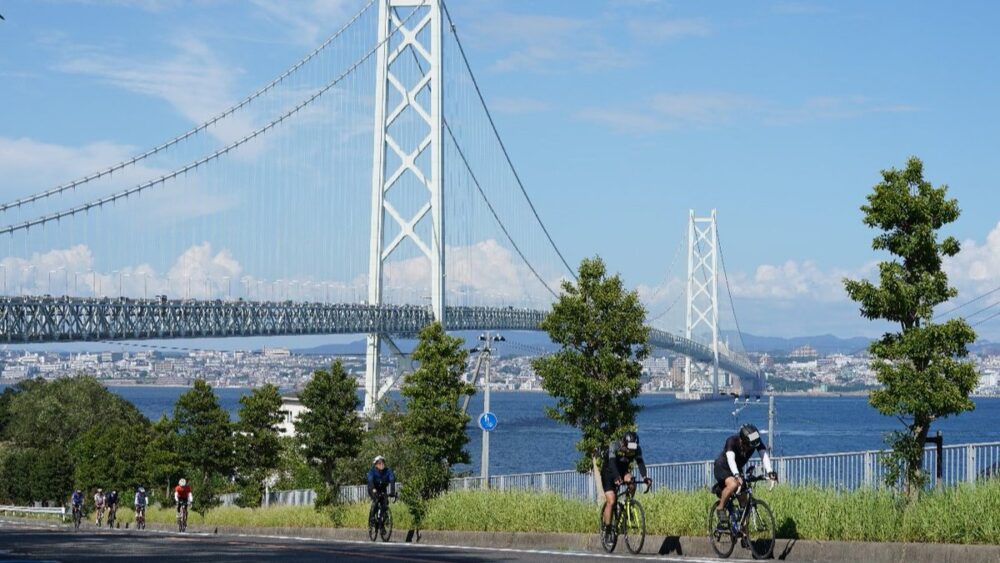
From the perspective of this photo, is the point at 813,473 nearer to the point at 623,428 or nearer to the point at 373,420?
the point at 623,428

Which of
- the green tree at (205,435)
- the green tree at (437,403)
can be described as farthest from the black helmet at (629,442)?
the green tree at (205,435)

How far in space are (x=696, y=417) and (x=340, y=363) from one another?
12000 cm

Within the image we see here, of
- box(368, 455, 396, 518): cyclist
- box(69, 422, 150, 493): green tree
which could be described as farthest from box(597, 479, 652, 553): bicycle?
box(69, 422, 150, 493): green tree

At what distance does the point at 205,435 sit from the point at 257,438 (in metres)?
3.37

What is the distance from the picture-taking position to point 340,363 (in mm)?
49094

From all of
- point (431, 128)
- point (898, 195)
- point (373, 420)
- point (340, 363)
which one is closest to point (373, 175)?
point (431, 128)

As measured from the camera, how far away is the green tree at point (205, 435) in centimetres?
6184

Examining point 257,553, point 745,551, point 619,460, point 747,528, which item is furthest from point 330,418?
point 747,528

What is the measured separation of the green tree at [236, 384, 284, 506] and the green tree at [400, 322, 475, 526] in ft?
82.8

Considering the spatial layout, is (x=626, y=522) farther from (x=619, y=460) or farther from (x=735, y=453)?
(x=735, y=453)

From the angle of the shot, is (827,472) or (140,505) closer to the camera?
(827,472)

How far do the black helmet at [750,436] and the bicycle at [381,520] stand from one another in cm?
895

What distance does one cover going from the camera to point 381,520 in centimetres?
2323

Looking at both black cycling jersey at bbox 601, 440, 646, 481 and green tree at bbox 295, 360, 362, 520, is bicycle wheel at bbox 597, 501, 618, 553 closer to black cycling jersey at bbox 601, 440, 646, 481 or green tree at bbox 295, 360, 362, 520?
black cycling jersey at bbox 601, 440, 646, 481
